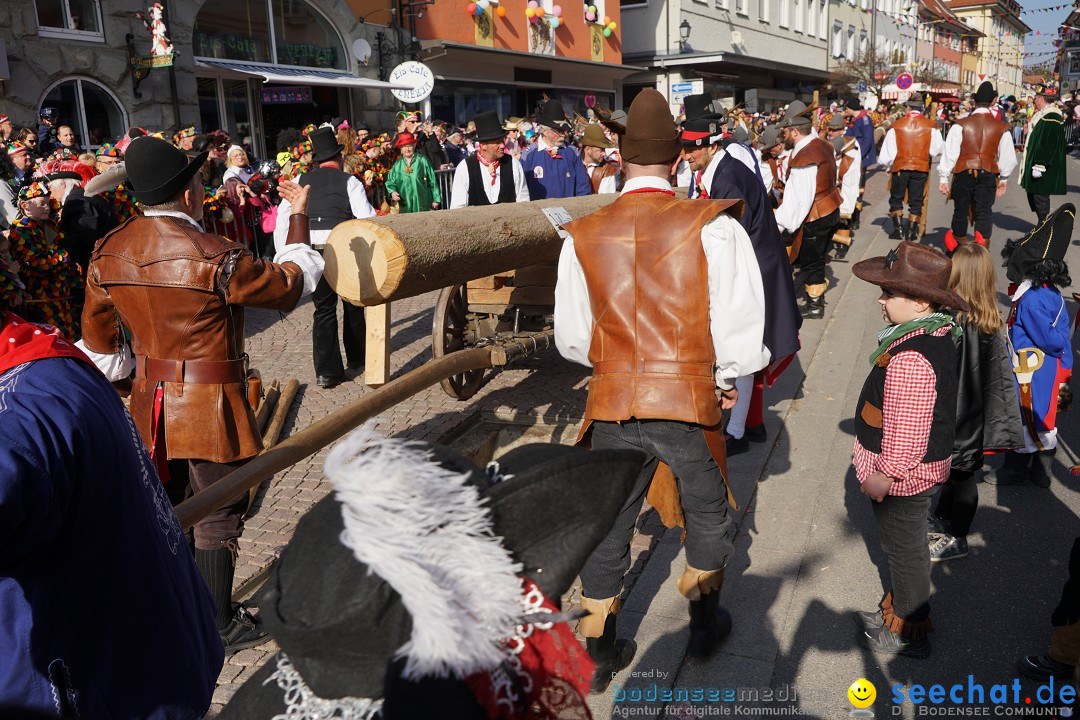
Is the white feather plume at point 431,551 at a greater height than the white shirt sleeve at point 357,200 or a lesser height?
lesser

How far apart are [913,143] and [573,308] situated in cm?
934

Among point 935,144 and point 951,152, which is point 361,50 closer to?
point 935,144

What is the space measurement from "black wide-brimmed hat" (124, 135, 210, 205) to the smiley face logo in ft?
9.79

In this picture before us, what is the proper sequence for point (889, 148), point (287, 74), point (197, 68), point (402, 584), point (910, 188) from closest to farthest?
point (402, 584), point (910, 188), point (889, 148), point (197, 68), point (287, 74)

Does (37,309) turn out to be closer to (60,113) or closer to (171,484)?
(171,484)

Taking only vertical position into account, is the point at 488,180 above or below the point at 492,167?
below

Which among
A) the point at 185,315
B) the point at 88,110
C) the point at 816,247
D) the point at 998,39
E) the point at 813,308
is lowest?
the point at 813,308

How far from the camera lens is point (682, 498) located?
2920 millimetres

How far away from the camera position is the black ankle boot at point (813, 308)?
788 centimetres

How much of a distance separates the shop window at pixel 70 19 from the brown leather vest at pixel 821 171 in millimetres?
9513

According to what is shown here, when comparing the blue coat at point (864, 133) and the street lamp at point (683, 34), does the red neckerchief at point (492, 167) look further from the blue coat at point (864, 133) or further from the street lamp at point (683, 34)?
the street lamp at point (683, 34)

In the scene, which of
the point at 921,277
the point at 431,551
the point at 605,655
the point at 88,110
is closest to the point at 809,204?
the point at 921,277

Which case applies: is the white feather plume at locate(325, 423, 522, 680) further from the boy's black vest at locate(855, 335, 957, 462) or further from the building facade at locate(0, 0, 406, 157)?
the building facade at locate(0, 0, 406, 157)

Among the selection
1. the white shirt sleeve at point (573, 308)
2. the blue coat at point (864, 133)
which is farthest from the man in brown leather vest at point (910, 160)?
the white shirt sleeve at point (573, 308)
